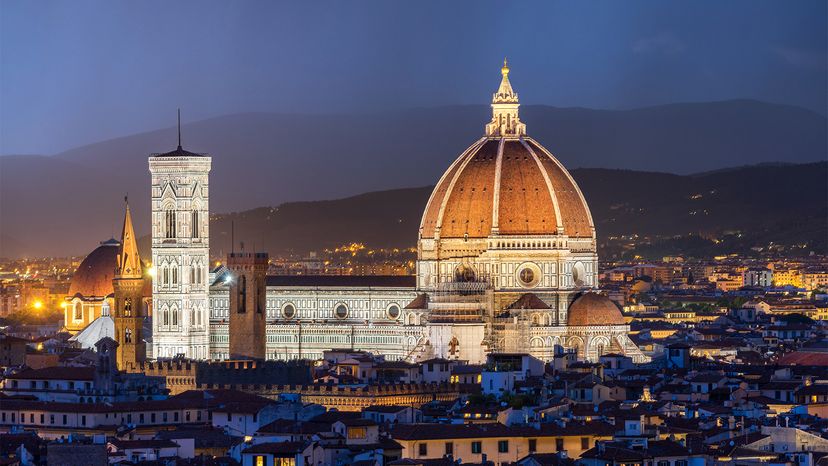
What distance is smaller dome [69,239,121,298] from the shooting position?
174750mm

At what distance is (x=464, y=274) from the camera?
146 m

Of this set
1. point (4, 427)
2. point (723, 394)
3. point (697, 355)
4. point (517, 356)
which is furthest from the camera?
point (697, 355)

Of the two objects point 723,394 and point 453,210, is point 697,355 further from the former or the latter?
point 723,394

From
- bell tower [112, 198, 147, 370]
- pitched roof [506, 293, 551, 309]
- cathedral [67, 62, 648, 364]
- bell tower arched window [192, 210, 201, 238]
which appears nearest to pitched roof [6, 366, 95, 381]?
bell tower [112, 198, 147, 370]

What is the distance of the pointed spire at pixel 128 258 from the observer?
456 ft

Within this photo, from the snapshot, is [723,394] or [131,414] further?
[723,394]

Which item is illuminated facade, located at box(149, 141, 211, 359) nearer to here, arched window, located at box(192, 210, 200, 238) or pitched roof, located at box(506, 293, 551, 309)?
arched window, located at box(192, 210, 200, 238)

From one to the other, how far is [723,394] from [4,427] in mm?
25777

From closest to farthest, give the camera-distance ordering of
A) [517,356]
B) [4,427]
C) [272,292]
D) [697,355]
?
[4,427] < [517,356] < [697,355] < [272,292]

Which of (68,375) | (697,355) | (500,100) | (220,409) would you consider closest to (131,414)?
(220,409)

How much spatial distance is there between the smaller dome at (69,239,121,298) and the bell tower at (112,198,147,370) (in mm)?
31531

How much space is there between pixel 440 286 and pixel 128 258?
14720 millimetres

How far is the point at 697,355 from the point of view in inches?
5551

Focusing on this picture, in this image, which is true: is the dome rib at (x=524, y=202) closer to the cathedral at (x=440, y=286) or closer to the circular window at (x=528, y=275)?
the cathedral at (x=440, y=286)
